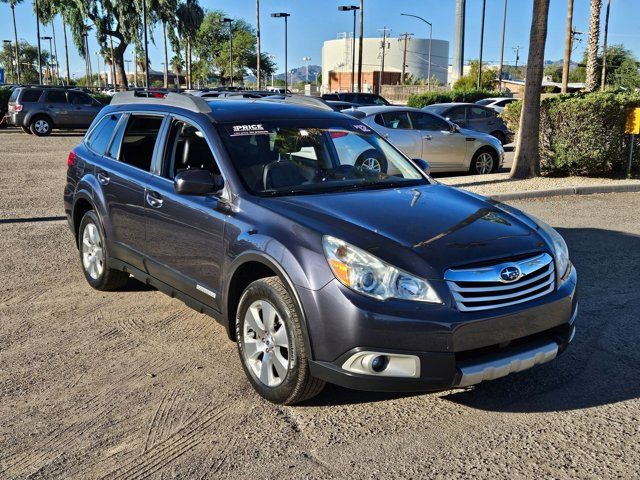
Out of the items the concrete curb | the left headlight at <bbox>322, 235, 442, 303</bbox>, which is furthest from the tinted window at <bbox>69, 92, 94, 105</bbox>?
the left headlight at <bbox>322, 235, 442, 303</bbox>

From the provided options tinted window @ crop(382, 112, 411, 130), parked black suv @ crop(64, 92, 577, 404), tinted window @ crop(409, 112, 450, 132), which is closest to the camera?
parked black suv @ crop(64, 92, 577, 404)

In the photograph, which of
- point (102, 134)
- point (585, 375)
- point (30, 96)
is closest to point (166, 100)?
point (102, 134)

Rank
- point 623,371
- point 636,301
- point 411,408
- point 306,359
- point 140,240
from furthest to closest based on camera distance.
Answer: point 636,301, point 140,240, point 623,371, point 411,408, point 306,359

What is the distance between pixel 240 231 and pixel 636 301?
3666 millimetres

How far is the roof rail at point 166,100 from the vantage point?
4801 mm

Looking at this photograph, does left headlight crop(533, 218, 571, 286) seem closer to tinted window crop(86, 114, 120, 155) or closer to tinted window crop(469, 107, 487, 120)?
tinted window crop(86, 114, 120, 155)

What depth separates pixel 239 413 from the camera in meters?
3.75

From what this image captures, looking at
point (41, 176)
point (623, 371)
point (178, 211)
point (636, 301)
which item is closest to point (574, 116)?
point (636, 301)

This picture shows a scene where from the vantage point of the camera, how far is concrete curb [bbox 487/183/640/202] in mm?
10875

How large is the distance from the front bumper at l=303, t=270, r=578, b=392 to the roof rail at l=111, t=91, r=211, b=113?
202 centimetres

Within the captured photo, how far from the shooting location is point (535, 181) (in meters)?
12.4

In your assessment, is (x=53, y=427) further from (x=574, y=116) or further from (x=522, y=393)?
→ (x=574, y=116)

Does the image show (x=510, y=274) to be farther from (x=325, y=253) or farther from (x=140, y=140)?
(x=140, y=140)

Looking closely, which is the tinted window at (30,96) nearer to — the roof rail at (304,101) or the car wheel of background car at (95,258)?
the car wheel of background car at (95,258)
